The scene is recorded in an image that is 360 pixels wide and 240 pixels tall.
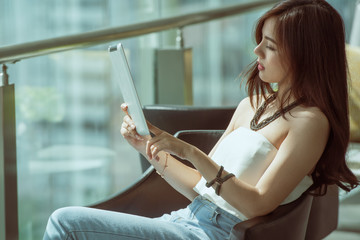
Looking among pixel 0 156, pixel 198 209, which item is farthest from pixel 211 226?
pixel 0 156

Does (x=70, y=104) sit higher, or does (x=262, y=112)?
(x=262, y=112)

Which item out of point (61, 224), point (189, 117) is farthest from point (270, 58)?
point (189, 117)

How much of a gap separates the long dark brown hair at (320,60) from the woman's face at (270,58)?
17 millimetres

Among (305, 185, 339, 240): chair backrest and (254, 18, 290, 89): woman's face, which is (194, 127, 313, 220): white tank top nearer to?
(254, 18, 290, 89): woman's face

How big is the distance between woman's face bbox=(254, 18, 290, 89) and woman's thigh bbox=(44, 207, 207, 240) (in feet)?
1.54

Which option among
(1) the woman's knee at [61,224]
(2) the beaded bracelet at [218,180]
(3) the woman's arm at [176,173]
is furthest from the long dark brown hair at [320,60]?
(1) the woman's knee at [61,224]

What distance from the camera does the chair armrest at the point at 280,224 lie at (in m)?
1.52

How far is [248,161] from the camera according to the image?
1.72 m

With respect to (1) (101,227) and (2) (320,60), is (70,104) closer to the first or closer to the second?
(1) (101,227)

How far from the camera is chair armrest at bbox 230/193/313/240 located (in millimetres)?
1524

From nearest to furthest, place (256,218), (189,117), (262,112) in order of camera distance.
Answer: (256,218) < (262,112) < (189,117)

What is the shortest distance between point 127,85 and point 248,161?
374mm

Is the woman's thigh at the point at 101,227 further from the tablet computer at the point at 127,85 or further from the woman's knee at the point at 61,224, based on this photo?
the tablet computer at the point at 127,85

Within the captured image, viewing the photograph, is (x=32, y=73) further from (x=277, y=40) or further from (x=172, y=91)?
(x=277, y=40)
